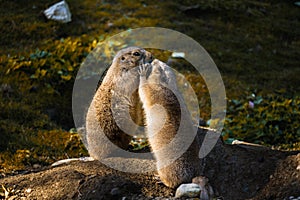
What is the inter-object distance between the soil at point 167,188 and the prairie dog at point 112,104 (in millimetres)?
330

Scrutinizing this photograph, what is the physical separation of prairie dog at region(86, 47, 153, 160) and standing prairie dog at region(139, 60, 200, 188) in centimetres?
71

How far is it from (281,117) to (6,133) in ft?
14.4

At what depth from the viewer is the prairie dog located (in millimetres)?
5617

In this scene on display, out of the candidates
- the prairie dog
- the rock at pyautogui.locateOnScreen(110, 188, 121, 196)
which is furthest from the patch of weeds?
the rock at pyautogui.locateOnScreen(110, 188, 121, 196)

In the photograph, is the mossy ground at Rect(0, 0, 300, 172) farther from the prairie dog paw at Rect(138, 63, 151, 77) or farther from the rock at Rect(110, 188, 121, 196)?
the rock at Rect(110, 188, 121, 196)

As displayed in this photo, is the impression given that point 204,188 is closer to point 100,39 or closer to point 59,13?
point 100,39

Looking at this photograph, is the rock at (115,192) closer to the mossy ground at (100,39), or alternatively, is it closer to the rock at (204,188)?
the rock at (204,188)

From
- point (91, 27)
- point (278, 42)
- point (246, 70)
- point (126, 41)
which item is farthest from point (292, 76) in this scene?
point (91, 27)

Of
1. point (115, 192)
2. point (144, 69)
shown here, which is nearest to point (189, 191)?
point (115, 192)

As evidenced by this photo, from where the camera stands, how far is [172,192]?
4801 mm

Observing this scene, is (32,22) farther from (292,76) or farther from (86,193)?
(86,193)

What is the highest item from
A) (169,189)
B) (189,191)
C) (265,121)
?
(189,191)

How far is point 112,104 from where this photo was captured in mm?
5727

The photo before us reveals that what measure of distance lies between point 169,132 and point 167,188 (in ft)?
1.81
